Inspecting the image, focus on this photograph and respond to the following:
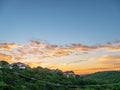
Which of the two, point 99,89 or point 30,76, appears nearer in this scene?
point 30,76

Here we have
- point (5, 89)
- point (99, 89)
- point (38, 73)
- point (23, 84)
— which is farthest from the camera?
point (99, 89)

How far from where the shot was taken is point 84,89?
4006 cm

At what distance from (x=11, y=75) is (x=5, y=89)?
3.72 metres

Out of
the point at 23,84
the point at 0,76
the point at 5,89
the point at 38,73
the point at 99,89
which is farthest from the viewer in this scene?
the point at 99,89

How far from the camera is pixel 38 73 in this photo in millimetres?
33750

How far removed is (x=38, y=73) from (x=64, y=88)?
12.4ft

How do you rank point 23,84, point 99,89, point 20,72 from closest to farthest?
point 23,84, point 20,72, point 99,89

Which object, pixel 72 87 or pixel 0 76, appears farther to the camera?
pixel 72 87

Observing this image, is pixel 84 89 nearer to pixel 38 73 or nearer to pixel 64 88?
pixel 64 88

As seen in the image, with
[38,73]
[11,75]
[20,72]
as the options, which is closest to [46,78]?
[38,73]

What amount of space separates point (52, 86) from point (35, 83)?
385 cm

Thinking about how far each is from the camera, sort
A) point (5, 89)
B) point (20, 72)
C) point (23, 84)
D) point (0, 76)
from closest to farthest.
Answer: point (5, 89)
point (0, 76)
point (23, 84)
point (20, 72)

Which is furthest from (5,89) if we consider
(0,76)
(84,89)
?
(84,89)

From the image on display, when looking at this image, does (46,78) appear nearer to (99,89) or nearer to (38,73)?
(38,73)
